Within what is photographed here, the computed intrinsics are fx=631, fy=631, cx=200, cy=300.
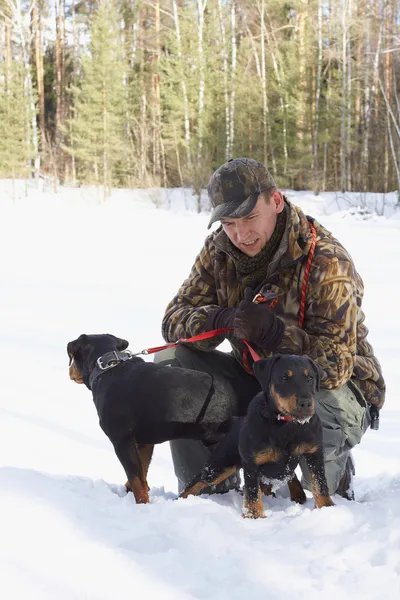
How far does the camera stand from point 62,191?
26516 millimetres

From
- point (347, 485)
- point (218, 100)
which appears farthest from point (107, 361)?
point (218, 100)

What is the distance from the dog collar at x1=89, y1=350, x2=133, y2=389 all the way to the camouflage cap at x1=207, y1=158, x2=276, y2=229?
0.72 meters

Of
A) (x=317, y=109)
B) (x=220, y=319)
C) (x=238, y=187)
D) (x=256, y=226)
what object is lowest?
(x=220, y=319)

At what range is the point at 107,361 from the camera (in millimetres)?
2855

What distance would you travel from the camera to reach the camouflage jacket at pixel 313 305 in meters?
2.69

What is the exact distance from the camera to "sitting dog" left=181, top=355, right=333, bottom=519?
7.39 feet

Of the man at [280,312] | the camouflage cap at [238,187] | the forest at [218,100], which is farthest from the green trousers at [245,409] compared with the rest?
the forest at [218,100]

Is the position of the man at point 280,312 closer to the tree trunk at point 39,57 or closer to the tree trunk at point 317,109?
the tree trunk at point 317,109

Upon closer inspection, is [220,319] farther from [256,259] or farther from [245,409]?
[245,409]

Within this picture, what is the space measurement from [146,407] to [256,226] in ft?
3.06

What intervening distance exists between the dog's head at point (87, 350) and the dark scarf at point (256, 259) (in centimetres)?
69

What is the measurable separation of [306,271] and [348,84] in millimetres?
25073

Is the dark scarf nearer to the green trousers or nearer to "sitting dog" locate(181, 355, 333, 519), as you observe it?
the green trousers

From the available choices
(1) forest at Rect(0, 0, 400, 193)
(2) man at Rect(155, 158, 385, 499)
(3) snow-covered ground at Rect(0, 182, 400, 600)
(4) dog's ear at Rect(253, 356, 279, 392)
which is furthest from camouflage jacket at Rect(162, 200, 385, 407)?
(1) forest at Rect(0, 0, 400, 193)
